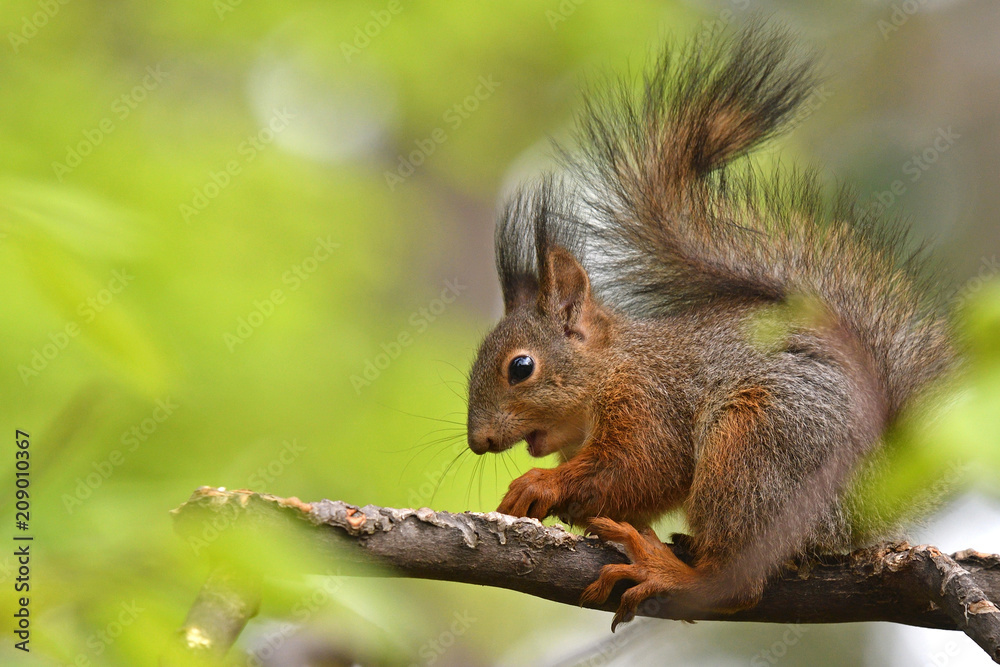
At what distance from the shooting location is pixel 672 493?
329 centimetres

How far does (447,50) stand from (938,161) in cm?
368

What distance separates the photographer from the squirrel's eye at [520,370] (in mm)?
3744

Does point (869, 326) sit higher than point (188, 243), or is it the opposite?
point (188, 243)

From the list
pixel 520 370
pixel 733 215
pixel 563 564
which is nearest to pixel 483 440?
pixel 520 370

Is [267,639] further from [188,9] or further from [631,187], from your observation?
[188,9]

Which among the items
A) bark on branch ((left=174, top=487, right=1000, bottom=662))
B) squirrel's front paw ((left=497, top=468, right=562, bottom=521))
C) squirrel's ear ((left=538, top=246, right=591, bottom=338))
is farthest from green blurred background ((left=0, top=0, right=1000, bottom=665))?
squirrel's ear ((left=538, top=246, right=591, bottom=338))

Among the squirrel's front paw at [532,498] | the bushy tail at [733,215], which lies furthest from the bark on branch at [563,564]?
the bushy tail at [733,215]

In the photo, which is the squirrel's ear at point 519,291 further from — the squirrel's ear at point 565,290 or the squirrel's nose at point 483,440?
the squirrel's nose at point 483,440

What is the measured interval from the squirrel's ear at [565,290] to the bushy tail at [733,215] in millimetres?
142

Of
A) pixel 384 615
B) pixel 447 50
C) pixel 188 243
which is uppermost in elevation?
pixel 447 50

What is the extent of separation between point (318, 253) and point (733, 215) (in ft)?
7.69

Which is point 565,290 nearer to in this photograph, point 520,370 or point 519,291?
point 519,291

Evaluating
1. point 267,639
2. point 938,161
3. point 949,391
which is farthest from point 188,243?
point 938,161

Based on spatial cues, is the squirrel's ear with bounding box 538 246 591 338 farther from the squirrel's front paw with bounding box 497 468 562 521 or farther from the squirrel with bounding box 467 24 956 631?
the squirrel's front paw with bounding box 497 468 562 521
